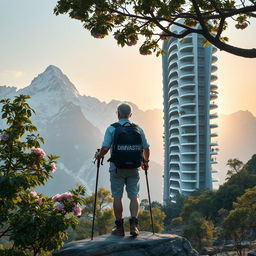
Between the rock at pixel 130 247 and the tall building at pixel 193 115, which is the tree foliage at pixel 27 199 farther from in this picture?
the tall building at pixel 193 115

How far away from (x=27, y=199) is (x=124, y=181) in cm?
275

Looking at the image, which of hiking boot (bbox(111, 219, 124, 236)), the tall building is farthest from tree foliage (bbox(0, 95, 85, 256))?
the tall building

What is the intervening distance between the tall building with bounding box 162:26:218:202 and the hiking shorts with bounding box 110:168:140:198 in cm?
9239

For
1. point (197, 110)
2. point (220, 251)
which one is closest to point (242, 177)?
point (220, 251)

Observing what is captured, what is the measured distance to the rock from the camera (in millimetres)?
6848

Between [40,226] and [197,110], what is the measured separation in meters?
96.1

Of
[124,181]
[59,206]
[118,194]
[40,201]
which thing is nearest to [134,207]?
[118,194]

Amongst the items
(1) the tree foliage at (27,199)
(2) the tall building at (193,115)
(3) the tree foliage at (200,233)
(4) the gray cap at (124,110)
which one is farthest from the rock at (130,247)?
(2) the tall building at (193,115)

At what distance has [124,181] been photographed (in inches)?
301

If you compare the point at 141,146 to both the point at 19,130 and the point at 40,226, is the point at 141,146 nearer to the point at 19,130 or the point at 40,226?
the point at 40,226

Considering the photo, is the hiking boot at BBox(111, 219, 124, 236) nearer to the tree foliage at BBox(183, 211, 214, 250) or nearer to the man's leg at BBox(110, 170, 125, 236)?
the man's leg at BBox(110, 170, 125, 236)

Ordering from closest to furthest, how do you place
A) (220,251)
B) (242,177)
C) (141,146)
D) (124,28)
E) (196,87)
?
1. (141,146)
2. (124,28)
3. (220,251)
4. (242,177)
5. (196,87)

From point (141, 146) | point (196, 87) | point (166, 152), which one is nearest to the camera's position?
point (141, 146)

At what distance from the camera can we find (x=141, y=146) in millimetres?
7391
